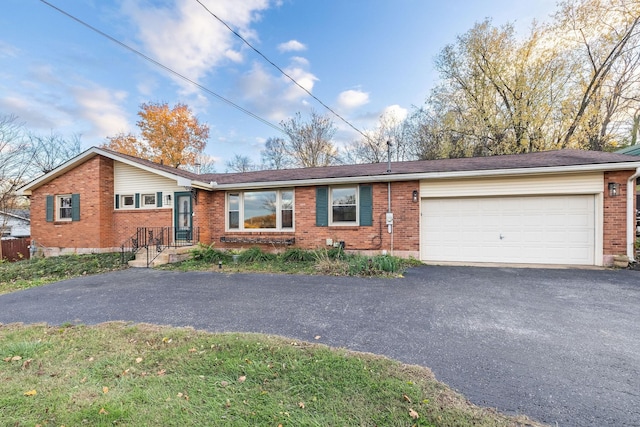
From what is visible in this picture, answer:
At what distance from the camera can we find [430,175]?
28.4 feet

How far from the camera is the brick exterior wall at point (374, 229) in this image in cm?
909

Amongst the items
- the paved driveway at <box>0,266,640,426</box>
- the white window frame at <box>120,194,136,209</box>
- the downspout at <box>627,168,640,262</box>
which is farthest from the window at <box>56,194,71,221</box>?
the downspout at <box>627,168,640,262</box>

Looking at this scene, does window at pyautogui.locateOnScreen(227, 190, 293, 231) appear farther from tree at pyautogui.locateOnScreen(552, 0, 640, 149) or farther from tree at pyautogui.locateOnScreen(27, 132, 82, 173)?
tree at pyautogui.locateOnScreen(27, 132, 82, 173)

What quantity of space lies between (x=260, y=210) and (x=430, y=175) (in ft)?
20.2

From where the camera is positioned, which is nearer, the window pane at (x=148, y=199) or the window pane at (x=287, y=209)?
the window pane at (x=287, y=209)

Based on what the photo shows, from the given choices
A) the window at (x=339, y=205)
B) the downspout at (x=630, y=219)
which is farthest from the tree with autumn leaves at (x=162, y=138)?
the downspout at (x=630, y=219)

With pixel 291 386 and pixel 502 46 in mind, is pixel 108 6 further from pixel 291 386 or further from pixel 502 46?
pixel 502 46

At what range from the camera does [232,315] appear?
4488mm

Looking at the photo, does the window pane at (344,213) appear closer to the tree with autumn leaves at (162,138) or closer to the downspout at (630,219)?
the downspout at (630,219)

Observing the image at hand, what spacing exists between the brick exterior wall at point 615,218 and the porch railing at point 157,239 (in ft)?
41.9

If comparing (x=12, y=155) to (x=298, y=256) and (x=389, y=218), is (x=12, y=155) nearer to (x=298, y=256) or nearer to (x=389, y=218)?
(x=298, y=256)

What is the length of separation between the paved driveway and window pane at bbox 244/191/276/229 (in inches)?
129

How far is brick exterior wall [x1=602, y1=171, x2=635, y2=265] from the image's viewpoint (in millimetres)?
7582

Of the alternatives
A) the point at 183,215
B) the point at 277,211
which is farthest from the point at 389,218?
the point at 183,215
